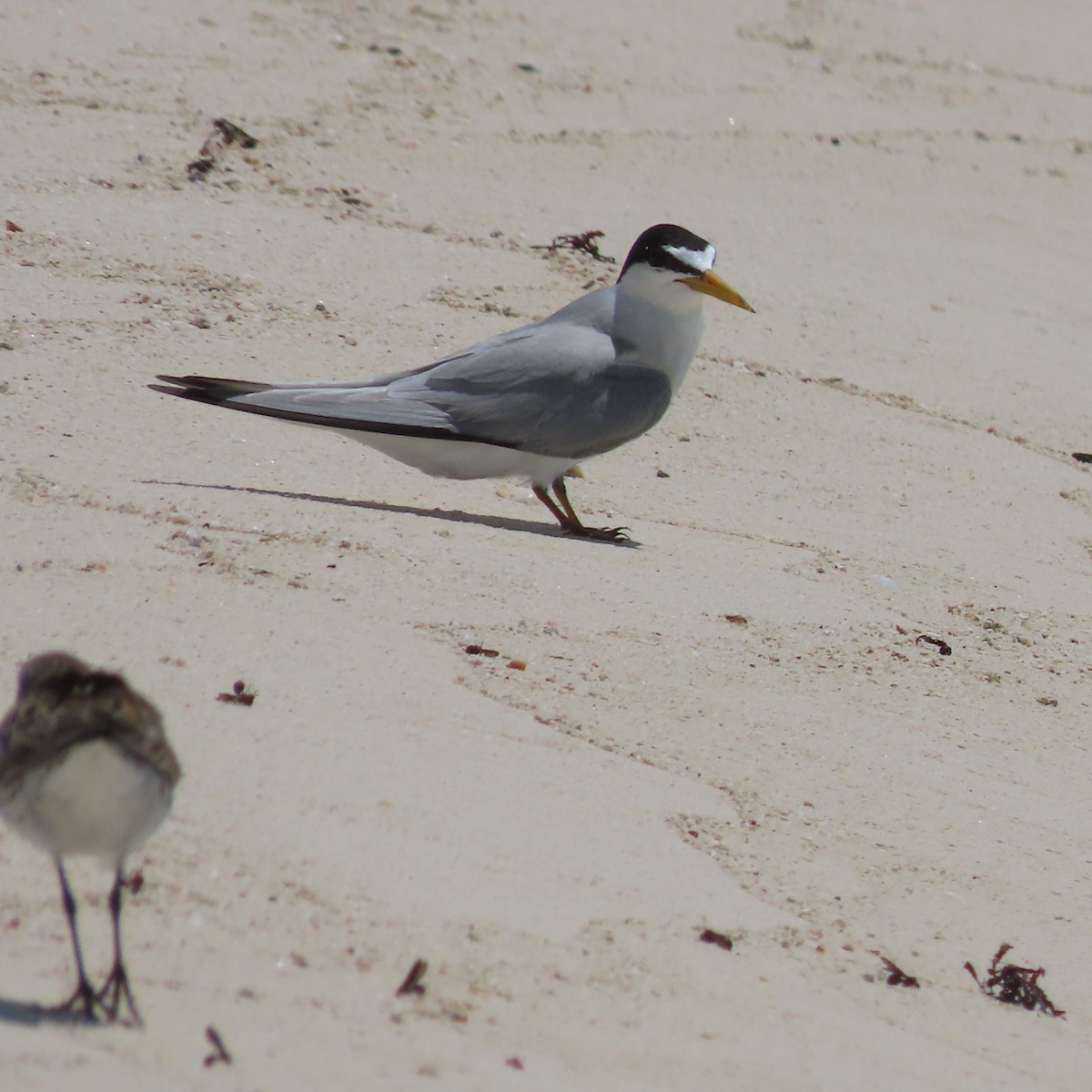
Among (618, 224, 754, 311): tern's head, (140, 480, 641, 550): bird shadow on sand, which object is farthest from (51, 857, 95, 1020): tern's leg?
(618, 224, 754, 311): tern's head

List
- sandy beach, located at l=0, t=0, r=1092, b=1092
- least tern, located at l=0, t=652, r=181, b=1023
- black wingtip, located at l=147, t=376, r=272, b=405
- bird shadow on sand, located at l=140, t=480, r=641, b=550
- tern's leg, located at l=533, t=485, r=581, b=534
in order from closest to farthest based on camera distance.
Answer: least tern, located at l=0, t=652, r=181, b=1023 → sandy beach, located at l=0, t=0, r=1092, b=1092 → bird shadow on sand, located at l=140, t=480, r=641, b=550 → black wingtip, located at l=147, t=376, r=272, b=405 → tern's leg, located at l=533, t=485, r=581, b=534

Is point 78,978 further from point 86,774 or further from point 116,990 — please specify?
point 86,774

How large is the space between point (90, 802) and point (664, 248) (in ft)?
11.8

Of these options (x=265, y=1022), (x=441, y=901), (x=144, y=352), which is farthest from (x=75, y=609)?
(x=144, y=352)

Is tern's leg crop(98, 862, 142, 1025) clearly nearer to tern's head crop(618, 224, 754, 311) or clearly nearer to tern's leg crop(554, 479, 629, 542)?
tern's leg crop(554, 479, 629, 542)

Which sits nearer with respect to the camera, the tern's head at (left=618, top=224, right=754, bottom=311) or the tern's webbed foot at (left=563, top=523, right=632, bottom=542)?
the tern's webbed foot at (left=563, top=523, right=632, bottom=542)

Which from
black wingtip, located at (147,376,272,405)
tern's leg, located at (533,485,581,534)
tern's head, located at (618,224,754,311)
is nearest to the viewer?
black wingtip, located at (147,376,272,405)

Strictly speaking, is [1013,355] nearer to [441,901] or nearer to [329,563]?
[329,563]

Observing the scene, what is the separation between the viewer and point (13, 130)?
682cm

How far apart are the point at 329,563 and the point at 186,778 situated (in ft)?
3.91

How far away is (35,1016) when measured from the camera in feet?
8.04

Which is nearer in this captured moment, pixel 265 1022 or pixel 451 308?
pixel 265 1022

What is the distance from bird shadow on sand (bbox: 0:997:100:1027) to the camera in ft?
7.94

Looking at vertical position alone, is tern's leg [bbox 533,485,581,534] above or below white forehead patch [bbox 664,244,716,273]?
below
